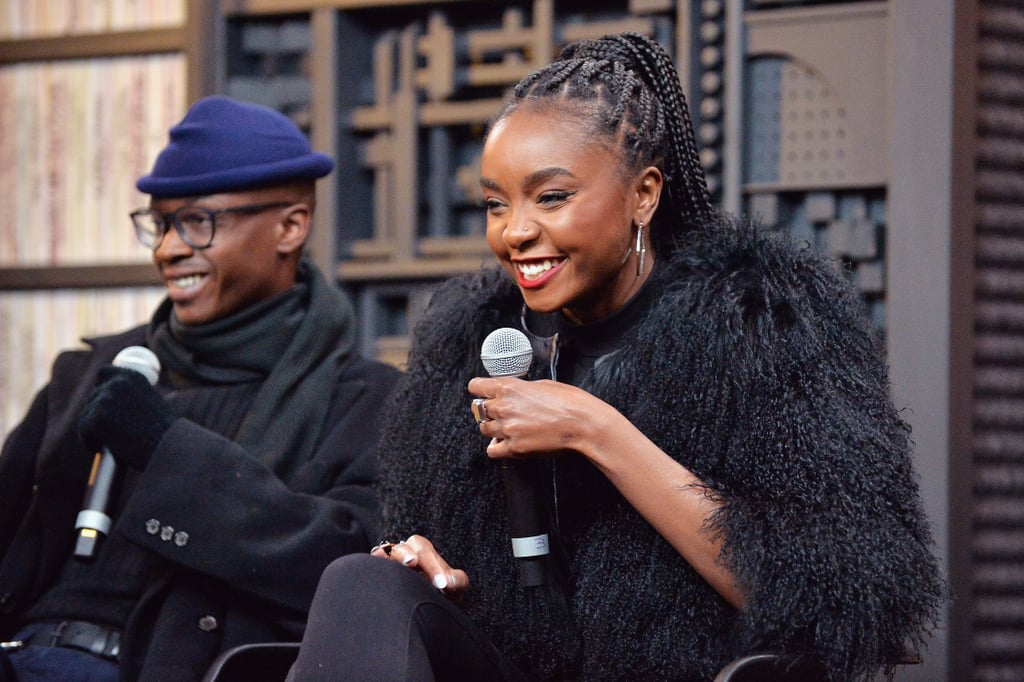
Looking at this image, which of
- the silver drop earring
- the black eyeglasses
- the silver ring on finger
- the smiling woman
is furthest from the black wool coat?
the silver drop earring

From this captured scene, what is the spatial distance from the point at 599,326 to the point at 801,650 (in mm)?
614

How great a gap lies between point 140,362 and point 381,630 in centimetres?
91

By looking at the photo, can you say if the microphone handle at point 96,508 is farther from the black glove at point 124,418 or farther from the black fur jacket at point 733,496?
the black fur jacket at point 733,496

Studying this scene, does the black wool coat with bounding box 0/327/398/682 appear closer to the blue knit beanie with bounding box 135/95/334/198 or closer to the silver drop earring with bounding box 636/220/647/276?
the blue knit beanie with bounding box 135/95/334/198

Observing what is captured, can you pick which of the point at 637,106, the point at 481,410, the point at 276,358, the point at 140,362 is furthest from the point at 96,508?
the point at 637,106

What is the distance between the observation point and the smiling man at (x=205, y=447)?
2.55 metres

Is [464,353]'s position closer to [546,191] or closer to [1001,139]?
[546,191]

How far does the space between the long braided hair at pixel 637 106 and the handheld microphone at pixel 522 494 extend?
1.18 feet

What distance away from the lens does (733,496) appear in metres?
2.08

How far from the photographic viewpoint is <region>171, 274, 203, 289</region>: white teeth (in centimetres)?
286

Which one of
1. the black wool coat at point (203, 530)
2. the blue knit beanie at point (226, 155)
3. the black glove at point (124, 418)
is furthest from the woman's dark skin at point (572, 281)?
the blue knit beanie at point (226, 155)

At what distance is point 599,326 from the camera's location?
2330 millimetres

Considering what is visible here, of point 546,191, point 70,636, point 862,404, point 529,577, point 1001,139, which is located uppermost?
point 1001,139

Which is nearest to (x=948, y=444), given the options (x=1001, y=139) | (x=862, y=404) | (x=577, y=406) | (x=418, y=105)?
(x=1001, y=139)
